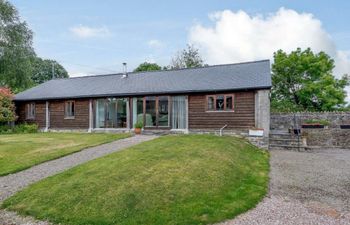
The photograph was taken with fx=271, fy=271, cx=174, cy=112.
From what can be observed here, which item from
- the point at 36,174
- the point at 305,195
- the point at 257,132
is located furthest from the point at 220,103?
the point at 36,174

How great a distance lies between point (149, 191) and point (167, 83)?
41.0 ft

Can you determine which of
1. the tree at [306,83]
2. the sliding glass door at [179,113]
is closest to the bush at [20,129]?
the sliding glass door at [179,113]

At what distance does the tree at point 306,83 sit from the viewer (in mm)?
26672

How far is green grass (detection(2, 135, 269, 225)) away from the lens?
5684 millimetres

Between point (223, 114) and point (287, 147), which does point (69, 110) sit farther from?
point (287, 147)

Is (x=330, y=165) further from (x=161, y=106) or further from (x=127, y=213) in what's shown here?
(x=161, y=106)

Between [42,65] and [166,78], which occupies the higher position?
[42,65]

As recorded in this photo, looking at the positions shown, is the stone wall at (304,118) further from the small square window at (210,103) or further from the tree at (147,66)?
the tree at (147,66)

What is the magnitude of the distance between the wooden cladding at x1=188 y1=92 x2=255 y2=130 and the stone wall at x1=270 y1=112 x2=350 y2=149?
3.54 meters

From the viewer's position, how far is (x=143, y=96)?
58.6ft

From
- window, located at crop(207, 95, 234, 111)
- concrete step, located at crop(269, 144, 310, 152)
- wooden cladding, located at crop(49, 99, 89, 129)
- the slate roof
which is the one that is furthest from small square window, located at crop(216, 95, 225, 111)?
wooden cladding, located at crop(49, 99, 89, 129)

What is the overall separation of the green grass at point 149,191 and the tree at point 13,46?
18.6 m

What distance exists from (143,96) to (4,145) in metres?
8.22

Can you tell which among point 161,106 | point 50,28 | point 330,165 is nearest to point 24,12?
point 50,28
